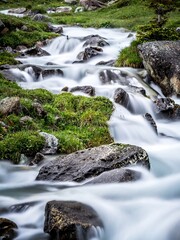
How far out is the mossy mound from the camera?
10.4 metres

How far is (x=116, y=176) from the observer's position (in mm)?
8227

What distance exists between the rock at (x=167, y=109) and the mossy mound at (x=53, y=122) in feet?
6.00

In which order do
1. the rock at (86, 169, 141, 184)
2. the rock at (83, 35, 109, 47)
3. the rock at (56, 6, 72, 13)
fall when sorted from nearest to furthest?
the rock at (86, 169, 141, 184) < the rock at (83, 35, 109, 47) < the rock at (56, 6, 72, 13)

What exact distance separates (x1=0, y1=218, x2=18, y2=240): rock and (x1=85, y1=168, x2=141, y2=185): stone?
2244mm

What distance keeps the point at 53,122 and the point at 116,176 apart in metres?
4.26

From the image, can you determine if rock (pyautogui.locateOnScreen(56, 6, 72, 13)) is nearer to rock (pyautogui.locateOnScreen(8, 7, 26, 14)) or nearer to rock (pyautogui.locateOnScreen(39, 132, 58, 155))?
rock (pyautogui.locateOnScreen(8, 7, 26, 14))

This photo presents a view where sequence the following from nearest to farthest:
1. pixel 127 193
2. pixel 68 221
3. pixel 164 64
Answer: pixel 68 221, pixel 127 193, pixel 164 64

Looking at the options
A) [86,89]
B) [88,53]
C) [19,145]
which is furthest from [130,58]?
[19,145]

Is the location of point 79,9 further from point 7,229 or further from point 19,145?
point 7,229

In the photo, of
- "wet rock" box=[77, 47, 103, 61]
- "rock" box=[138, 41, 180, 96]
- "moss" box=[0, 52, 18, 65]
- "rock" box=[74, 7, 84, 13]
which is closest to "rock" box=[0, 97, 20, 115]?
"moss" box=[0, 52, 18, 65]

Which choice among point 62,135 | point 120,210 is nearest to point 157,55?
point 62,135

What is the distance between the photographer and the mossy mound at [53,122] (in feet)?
34.1

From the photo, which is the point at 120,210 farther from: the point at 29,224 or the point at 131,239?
the point at 29,224

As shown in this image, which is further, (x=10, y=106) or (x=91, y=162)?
(x=10, y=106)
